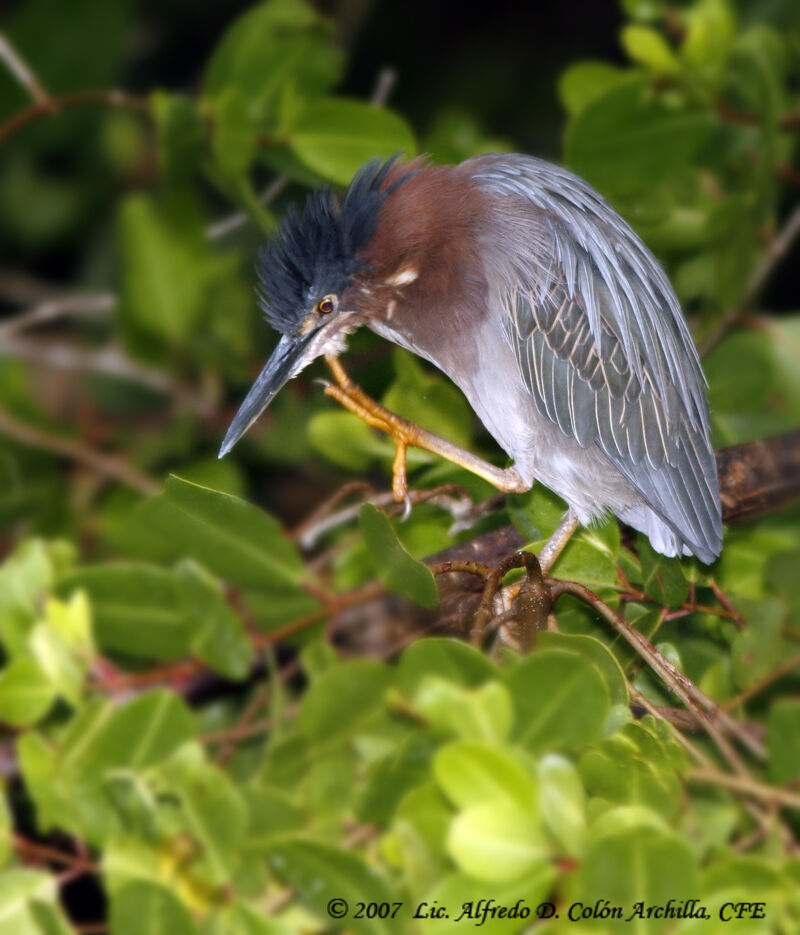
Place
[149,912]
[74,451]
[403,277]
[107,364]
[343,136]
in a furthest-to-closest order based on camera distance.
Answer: [107,364] < [74,451] < [343,136] < [403,277] < [149,912]

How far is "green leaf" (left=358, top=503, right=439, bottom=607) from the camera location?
2.23 feet

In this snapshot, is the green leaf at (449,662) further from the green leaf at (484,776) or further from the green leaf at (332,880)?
the green leaf at (332,880)

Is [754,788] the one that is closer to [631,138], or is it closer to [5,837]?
[5,837]

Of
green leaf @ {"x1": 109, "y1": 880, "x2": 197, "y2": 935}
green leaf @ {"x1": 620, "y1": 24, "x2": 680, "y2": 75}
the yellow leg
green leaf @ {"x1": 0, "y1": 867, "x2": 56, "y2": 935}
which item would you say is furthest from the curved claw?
green leaf @ {"x1": 620, "y1": 24, "x2": 680, "y2": 75}

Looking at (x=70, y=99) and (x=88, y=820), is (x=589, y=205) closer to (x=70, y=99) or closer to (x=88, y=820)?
(x=88, y=820)

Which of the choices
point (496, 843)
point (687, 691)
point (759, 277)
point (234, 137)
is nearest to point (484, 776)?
point (496, 843)

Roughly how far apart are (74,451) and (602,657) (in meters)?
1.12

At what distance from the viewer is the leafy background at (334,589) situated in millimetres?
643

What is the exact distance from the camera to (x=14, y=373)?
1.62 metres

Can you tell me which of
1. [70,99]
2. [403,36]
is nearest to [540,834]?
[70,99]

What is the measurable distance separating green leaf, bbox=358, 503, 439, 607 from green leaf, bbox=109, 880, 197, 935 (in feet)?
1.01

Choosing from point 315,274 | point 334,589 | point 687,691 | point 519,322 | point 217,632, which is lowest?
point 334,589

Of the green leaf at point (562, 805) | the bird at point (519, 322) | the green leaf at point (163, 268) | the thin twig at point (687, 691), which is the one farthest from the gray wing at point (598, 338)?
the green leaf at point (163, 268)

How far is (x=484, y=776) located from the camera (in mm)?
615
